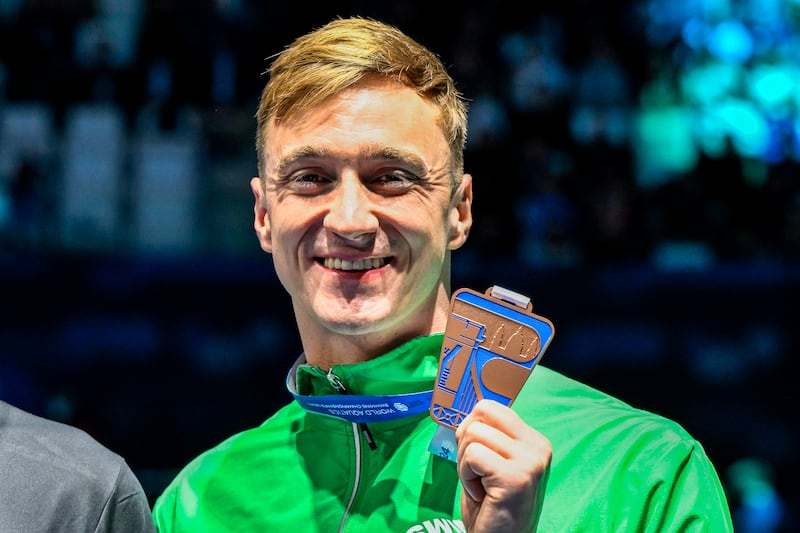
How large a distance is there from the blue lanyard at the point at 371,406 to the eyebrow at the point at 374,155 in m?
0.44

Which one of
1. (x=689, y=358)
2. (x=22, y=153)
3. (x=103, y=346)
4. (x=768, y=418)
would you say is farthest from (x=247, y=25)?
(x=768, y=418)

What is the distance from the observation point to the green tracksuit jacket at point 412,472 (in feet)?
6.39

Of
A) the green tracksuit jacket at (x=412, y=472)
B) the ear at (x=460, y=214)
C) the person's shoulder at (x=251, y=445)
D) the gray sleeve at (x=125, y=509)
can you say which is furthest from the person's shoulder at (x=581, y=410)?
the gray sleeve at (x=125, y=509)

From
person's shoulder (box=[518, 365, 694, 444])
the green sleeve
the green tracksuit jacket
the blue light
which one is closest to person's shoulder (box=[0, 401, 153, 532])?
the green tracksuit jacket

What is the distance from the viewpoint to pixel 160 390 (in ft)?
17.3

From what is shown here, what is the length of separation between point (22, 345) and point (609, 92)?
3.58 m

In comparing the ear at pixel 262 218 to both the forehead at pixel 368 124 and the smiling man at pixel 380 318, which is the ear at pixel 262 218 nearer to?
the smiling man at pixel 380 318

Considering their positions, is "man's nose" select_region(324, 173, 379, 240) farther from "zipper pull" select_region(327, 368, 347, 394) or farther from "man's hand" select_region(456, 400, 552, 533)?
"man's hand" select_region(456, 400, 552, 533)

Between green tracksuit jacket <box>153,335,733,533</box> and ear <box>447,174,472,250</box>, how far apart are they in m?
0.24

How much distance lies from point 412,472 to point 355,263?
0.42 metres

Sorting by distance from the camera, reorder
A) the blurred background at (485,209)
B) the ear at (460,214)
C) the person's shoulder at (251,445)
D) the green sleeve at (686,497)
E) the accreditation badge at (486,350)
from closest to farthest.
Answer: the accreditation badge at (486,350) → the green sleeve at (686,497) → the ear at (460,214) → the person's shoulder at (251,445) → the blurred background at (485,209)

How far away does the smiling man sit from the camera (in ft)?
6.67

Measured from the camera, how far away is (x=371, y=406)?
2.17 metres

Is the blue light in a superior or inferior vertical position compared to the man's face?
superior
